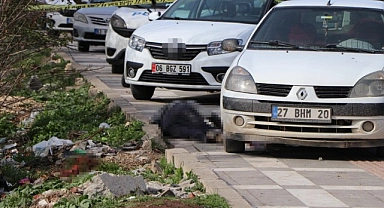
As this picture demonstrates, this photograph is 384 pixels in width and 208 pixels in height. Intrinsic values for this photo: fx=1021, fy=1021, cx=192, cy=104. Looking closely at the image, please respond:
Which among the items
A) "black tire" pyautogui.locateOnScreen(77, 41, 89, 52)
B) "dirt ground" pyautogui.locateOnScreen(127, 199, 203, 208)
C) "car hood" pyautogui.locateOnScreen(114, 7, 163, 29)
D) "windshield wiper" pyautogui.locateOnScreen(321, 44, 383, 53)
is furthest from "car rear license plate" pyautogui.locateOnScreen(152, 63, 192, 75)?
"black tire" pyautogui.locateOnScreen(77, 41, 89, 52)

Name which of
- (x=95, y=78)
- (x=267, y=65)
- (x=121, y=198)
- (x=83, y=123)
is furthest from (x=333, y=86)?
(x=95, y=78)

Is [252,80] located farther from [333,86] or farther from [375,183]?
[375,183]

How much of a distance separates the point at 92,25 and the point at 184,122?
13.4 metres

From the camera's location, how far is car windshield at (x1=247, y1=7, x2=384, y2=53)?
10.2 meters

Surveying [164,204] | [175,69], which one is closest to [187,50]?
[175,69]

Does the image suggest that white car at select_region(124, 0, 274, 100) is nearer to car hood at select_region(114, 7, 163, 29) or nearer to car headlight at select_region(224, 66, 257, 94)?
car hood at select_region(114, 7, 163, 29)

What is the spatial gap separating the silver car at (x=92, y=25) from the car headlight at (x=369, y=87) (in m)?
14.9

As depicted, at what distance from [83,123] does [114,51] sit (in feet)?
16.6

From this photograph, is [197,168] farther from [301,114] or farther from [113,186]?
[301,114]

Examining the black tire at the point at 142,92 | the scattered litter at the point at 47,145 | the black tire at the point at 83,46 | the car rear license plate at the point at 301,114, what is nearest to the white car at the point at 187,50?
the black tire at the point at 142,92

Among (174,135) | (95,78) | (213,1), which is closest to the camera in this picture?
(174,135)

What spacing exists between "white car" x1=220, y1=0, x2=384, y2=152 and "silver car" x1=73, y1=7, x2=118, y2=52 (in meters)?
13.9

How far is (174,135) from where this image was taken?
10.8 m

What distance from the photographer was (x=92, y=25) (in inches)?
942
